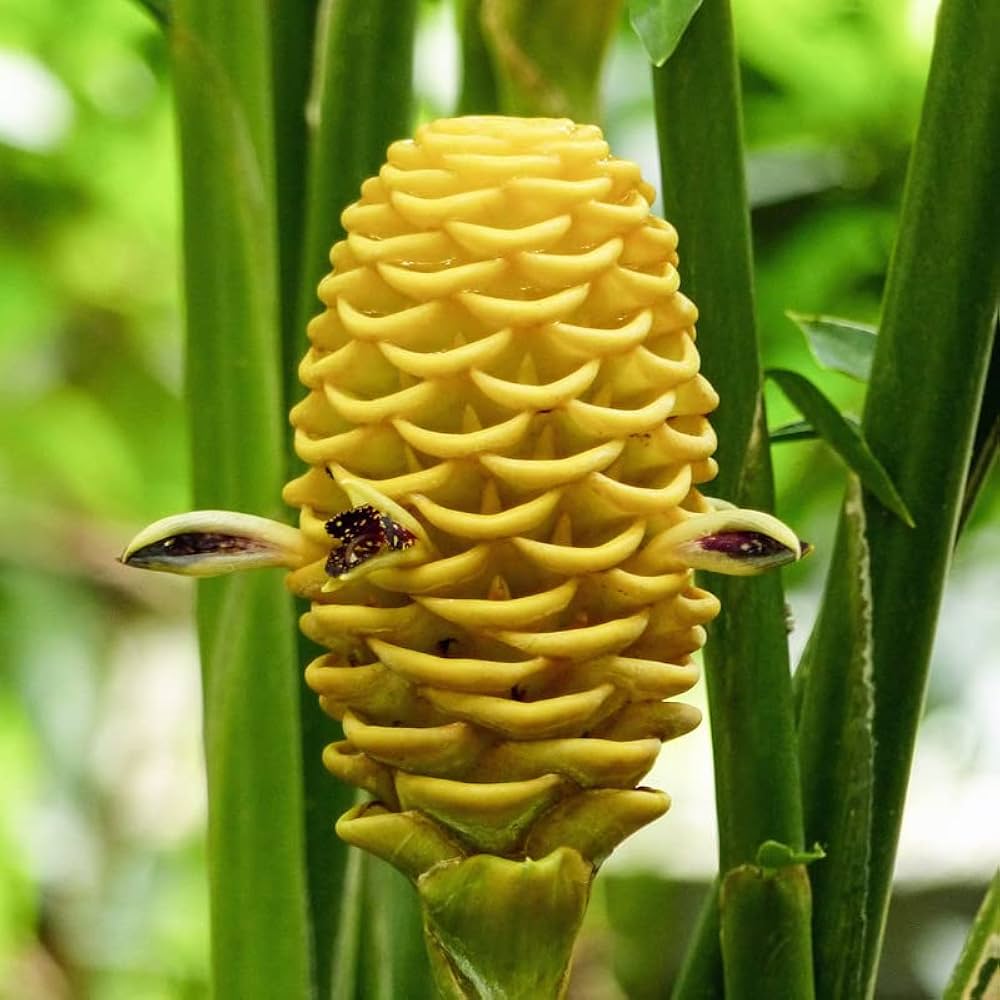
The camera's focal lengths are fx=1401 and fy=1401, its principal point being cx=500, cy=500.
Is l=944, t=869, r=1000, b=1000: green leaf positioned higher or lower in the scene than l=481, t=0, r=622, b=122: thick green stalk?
lower

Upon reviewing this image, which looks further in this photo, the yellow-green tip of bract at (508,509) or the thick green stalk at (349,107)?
the thick green stalk at (349,107)

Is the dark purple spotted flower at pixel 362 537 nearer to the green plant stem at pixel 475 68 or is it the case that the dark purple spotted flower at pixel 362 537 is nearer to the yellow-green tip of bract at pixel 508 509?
the yellow-green tip of bract at pixel 508 509

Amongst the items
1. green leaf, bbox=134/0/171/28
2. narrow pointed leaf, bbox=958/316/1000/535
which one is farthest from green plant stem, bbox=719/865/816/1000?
green leaf, bbox=134/0/171/28

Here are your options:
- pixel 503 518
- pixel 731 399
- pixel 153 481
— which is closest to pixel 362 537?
pixel 503 518

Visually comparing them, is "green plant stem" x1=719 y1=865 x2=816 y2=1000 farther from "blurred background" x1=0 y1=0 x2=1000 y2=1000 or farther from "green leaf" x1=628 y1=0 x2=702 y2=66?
"blurred background" x1=0 y1=0 x2=1000 y2=1000

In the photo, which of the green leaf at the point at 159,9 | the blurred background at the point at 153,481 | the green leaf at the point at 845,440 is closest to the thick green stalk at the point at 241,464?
the green leaf at the point at 159,9
